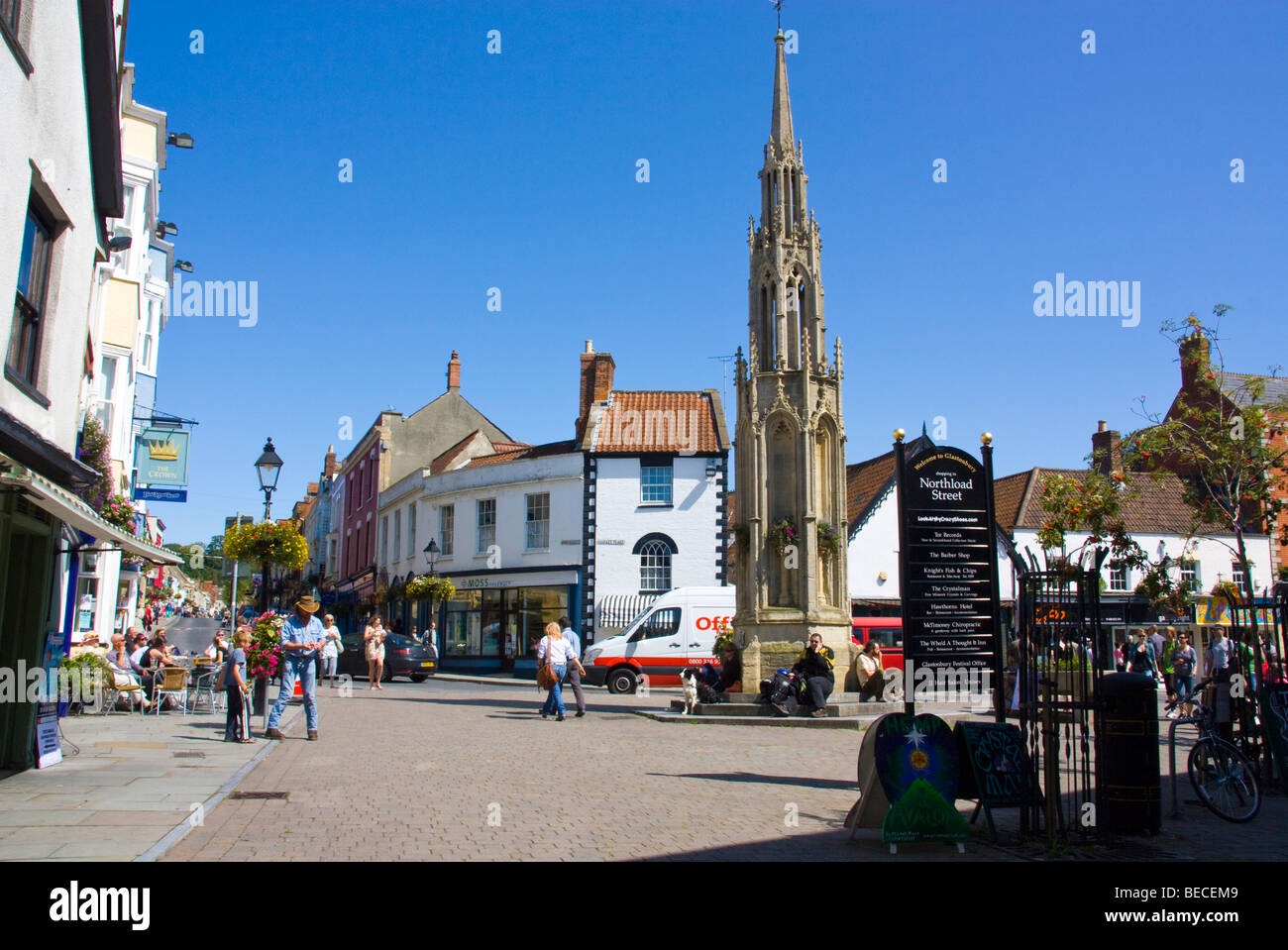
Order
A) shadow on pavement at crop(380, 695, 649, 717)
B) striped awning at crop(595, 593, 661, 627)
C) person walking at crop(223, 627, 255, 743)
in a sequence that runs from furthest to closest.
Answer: striped awning at crop(595, 593, 661, 627) → shadow on pavement at crop(380, 695, 649, 717) → person walking at crop(223, 627, 255, 743)

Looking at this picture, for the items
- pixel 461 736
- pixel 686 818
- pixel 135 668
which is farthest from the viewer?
pixel 135 668

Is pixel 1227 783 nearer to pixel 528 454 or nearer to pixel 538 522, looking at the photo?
pixel 538 522

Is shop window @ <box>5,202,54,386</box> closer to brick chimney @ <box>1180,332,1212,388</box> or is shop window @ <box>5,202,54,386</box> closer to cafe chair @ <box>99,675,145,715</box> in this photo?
cafe chair @ <box>99,675,145,715</box>

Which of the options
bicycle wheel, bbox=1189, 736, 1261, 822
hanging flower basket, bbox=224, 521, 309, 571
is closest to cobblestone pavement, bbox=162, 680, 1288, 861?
bicycle wheel, bbox=1189, 736, 1261, 822

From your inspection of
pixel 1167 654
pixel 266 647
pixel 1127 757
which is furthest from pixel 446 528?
pixel 1127 757

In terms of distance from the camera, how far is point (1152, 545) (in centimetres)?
4284

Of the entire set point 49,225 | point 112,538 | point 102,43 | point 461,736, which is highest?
point 102,43

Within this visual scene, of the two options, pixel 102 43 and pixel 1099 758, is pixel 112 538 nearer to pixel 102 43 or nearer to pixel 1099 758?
pixel 102 43

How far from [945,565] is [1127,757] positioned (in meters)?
2.54

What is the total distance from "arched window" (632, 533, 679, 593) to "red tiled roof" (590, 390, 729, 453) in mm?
3180

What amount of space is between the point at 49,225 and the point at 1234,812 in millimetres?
12921

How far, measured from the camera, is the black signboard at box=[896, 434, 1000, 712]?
32.3ft

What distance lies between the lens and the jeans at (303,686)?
1380 centimetres
